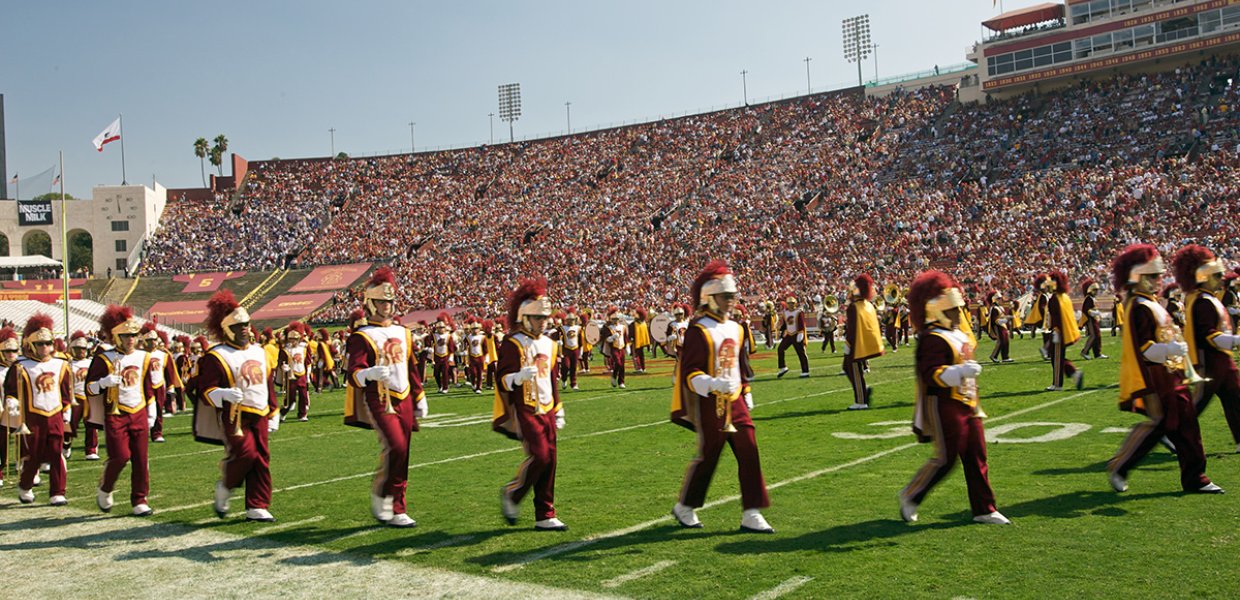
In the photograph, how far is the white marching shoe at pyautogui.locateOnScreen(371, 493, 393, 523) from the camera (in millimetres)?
7555

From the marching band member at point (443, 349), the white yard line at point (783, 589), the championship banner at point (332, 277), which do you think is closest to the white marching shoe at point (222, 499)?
the white yard line at point (783, 589)

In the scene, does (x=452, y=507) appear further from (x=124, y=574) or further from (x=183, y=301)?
(x=183, y=301)

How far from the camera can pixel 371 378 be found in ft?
Result: 25.1

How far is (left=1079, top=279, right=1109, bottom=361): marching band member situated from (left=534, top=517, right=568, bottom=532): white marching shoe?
41.2 ft

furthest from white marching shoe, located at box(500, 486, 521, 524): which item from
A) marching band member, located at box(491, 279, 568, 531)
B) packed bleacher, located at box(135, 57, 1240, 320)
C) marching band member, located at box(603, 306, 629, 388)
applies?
packed bleacher, located at box(135, 57, 1240, 320)

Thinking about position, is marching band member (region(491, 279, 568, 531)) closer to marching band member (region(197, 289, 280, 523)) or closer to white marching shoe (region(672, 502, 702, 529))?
white marching shoe (region(672, 502, 702, 529))

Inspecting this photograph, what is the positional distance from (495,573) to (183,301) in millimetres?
52054

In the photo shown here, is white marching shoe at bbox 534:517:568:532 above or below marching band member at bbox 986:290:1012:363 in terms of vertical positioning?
below

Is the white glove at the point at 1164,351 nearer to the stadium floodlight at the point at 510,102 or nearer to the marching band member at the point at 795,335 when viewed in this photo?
the marching band member at the point at 795,335

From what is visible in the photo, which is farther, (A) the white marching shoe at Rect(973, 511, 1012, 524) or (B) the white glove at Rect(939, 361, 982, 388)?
(A) the white marching shoe at Rect(973, 511, 1012, 524)

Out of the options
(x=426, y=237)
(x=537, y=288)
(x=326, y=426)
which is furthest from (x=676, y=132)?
(x=537, y=288)

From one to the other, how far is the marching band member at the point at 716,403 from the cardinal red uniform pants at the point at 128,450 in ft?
15.8

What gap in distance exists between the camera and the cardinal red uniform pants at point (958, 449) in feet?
21.4

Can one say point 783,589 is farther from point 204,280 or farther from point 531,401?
point 204,280
